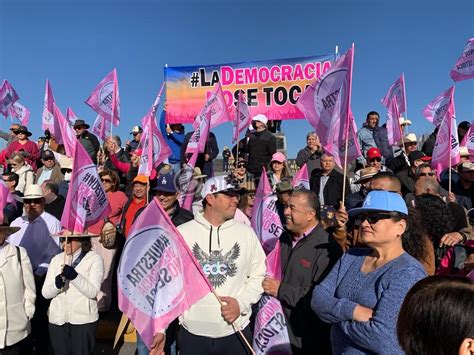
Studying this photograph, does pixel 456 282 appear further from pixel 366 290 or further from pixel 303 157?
pixel 303 157

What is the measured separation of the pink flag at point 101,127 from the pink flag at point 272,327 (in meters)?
7.48

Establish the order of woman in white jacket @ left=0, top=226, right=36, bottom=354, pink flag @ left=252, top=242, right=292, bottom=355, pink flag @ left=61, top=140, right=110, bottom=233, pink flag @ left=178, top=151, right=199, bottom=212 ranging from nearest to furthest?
pink flag @ left=252, top=242, right=292, bottom=355
woman in white jacket @ left=0, top=226, right=36, bottom=354
pink flag @ left=61, top=140, right=110, bottom=233
pink flag @ left=178, top=151, right=199, bottom=212

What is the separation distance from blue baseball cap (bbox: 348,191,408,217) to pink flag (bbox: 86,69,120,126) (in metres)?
8.65

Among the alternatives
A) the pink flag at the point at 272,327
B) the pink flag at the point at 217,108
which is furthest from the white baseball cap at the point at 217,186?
the pink flag at the point at 217,108

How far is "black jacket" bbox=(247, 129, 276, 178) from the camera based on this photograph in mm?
9516

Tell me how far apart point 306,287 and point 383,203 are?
1191mm

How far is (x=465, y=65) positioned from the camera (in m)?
9.18

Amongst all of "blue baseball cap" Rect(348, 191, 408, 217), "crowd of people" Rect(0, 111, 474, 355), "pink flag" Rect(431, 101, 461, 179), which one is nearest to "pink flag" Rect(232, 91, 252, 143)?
"crowd of people" Rect(0, 111, 474, 355)

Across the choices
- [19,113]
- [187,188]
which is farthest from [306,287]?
[19,113]

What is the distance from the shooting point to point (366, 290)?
104 inches

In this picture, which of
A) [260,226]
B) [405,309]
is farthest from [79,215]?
[405,309]

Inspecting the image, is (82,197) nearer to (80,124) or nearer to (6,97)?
(80,124)

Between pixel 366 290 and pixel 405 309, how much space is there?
1.01 meters

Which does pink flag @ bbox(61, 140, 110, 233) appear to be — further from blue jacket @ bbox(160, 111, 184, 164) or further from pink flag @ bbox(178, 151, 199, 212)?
blue jacket @ bbox(160, 111, 184, 164)
